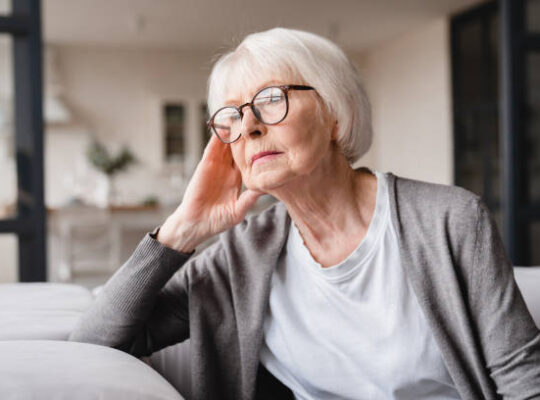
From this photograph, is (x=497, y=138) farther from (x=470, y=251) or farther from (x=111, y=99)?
(x=470, y=251)

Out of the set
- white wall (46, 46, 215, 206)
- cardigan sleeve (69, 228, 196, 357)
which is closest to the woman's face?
cardigan sleeve (69, 228, 196, 357)

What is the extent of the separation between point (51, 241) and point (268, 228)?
15.8ft

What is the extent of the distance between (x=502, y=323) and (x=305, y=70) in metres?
0.56

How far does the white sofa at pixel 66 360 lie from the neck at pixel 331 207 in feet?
1.22

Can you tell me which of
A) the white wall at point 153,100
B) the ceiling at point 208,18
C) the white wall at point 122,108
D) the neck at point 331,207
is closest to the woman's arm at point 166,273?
the neck at point 331,207

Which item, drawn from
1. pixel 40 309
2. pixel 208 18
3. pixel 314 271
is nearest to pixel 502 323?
pixel 314 271

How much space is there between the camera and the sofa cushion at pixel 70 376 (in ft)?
2.50

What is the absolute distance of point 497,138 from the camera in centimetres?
628

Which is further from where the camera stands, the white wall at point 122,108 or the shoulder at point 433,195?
the white wall at point 122,108

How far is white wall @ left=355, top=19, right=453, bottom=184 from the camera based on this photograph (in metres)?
7.00

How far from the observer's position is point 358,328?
1.14m

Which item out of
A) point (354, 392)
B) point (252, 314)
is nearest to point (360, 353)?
point (354, 392)

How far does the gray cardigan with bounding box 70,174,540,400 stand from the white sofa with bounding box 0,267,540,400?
2.9 inches

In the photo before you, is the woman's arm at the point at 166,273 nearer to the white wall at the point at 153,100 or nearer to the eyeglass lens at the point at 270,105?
the eyeglass lens at the point at 270,105
